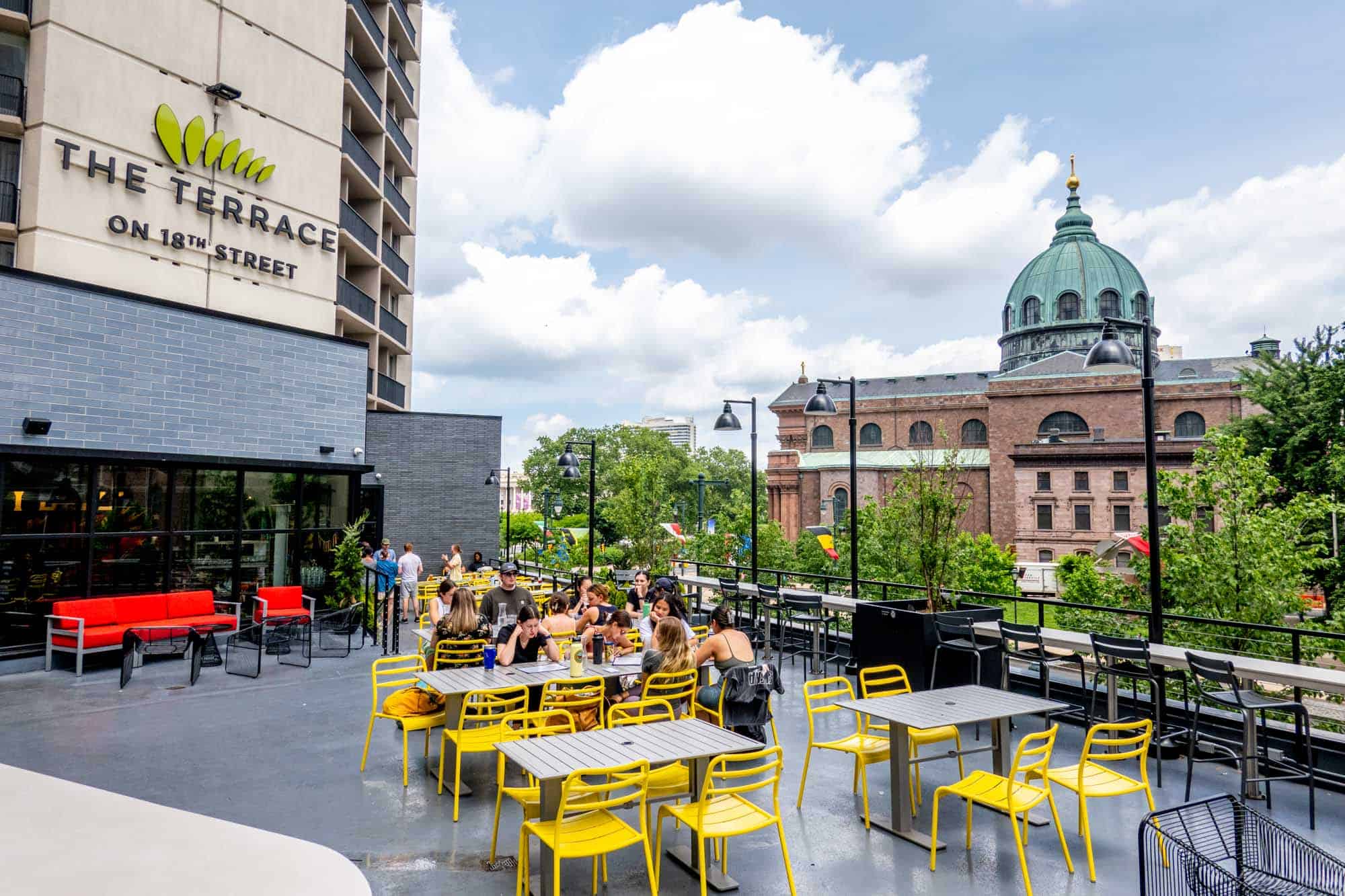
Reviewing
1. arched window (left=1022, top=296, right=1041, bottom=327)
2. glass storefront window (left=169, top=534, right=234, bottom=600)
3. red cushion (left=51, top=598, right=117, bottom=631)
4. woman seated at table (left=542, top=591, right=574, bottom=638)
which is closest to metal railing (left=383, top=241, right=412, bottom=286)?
glass storefront window (left=169, top=534, right=234, bottom=600)

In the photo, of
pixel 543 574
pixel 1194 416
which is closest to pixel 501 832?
pixel 543 574

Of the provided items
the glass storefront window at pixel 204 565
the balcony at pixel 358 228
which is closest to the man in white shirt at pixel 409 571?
the glass storefront window at pixel 204 565

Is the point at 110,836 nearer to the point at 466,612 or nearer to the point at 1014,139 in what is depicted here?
the point at 466,612

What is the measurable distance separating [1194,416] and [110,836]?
189 feet

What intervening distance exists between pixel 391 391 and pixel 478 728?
21.9 meters

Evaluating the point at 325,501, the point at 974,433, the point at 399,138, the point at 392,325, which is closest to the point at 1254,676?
the point at 325,501

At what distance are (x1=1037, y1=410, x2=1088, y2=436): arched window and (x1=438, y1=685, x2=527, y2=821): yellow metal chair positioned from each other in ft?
162

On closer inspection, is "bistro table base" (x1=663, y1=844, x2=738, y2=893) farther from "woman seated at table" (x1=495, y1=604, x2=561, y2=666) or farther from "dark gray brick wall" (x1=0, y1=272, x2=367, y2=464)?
"dark gray brick wall" (x1=0, y1=272, x2=367, y2=464)

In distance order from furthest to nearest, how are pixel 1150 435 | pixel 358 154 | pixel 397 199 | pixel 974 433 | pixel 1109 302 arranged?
pixel 1109 302 < pixel 974 433 < pixel 397 199 < pixel 358 154 < pixel 1150 435

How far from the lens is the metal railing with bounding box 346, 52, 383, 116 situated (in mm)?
21938

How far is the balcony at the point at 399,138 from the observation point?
25984 millimetres

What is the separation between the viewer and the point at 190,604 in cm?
1273

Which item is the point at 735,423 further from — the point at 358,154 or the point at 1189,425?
the point at 1189,425

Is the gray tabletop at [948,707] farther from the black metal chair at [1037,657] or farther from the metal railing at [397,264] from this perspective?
the metal railing at [397,264]
